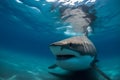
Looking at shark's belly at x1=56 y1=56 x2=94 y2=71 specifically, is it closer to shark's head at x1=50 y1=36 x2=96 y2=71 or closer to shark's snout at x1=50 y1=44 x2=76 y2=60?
shark's head at x1=50 y1=36 x2=96 y2=71

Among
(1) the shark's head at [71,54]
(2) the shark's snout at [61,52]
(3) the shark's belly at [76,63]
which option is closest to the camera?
(2) the shark's snout at [61,52]

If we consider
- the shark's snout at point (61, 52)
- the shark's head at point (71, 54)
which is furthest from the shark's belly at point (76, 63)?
the shark's snout at point (61, 52)

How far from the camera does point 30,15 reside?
1577 centimetres

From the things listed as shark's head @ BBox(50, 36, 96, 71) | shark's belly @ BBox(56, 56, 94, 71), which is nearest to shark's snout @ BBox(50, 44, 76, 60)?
shark's head @ BBox(50, 36, 96, 71)

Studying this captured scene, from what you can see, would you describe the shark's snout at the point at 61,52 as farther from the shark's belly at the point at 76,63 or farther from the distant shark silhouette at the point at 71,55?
the shark's belly at the point at 76,63

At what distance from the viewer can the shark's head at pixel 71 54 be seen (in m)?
4.64

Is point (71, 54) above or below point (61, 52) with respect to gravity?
above

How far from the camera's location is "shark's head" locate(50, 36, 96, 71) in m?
4.64

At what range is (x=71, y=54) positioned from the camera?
5086mm

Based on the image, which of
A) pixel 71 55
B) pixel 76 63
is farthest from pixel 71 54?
pixel 76 63

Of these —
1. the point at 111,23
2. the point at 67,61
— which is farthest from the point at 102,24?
the point at 67,61

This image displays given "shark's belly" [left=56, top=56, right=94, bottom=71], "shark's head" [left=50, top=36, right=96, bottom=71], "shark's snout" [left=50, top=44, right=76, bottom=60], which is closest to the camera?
"shark's snout" [left=50, top=44, right=76, bottom=60]

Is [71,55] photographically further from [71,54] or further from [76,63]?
[76,63]

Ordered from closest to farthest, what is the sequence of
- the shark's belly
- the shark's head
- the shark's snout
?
the shark's snout < the shark's head < the shark's belly
